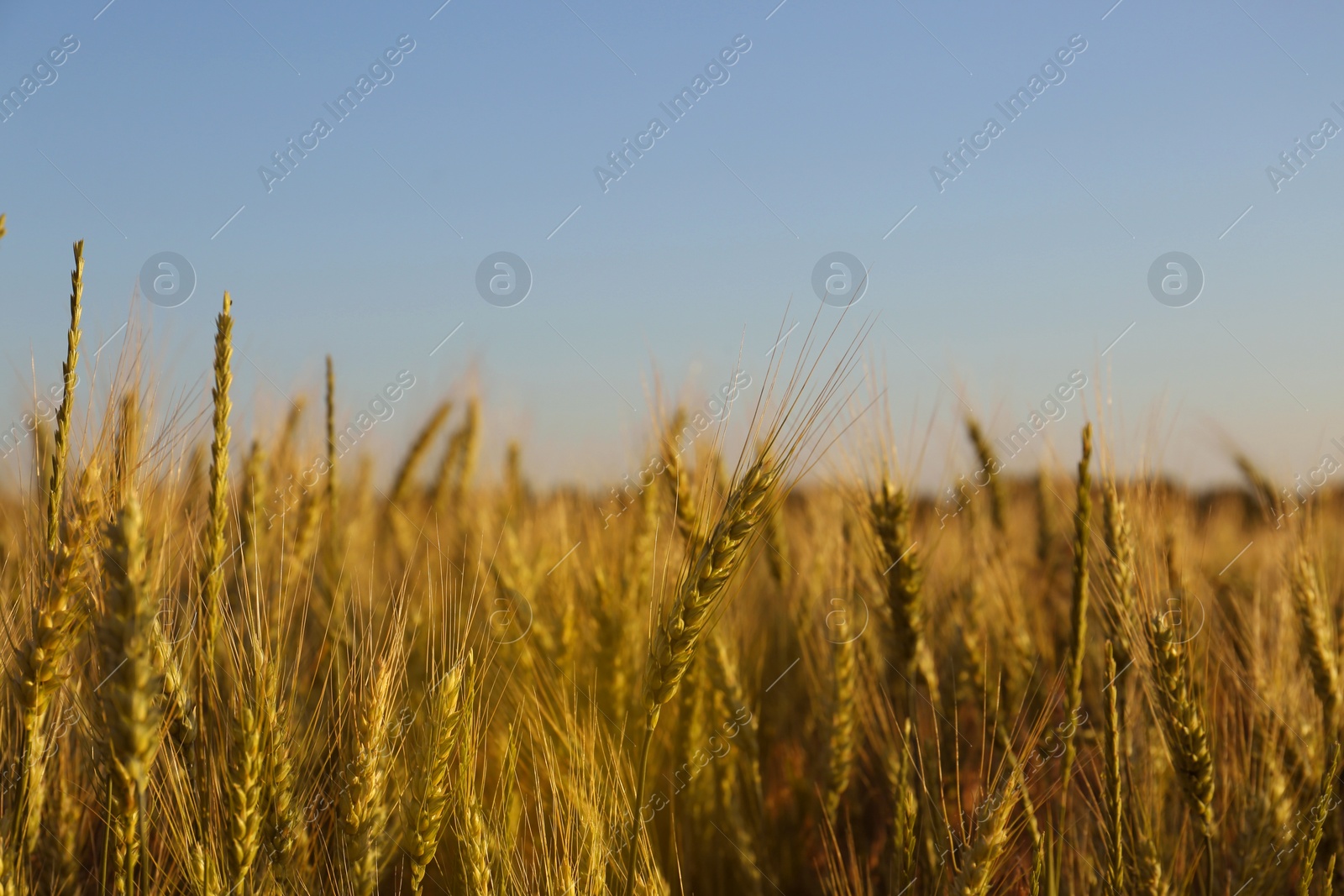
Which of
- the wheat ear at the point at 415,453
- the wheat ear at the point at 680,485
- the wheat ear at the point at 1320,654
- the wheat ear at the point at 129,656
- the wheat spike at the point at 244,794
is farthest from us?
the wheat ear at the point at 415,453

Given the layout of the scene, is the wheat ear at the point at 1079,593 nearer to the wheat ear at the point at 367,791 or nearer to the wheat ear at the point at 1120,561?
the wheat ear at the point at 1120,561

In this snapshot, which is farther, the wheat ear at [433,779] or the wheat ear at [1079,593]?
the wheat ear at [1079,593]

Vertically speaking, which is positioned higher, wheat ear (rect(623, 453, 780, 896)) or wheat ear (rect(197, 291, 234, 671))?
wheat ear (rect(197, 291, 234, 671))

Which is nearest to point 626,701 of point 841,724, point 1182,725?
point 841,724

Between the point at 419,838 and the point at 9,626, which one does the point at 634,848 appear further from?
the point at 9,626

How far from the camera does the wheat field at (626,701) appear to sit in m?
1.51

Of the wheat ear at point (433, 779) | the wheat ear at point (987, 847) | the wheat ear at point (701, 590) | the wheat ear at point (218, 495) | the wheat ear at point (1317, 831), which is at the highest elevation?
the wheat ear at point (218, 495)

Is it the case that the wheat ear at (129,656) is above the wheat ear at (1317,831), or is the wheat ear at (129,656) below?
above

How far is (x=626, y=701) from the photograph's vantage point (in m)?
2.58

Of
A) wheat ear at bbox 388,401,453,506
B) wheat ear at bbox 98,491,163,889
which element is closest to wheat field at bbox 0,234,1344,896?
wheat ear at bbox 98,491,163,889

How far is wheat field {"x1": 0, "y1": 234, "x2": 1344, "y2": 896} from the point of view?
1509 millimetres

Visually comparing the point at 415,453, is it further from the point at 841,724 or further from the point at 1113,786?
the point at 1113,786

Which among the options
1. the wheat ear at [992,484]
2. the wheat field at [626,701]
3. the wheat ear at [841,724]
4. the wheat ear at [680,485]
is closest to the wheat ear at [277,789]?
the wheat field at [626,701]

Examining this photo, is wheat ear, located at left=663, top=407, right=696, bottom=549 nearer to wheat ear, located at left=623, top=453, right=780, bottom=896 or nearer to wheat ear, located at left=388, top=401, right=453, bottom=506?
wheat ear, located at left=623, top=453, right=780, bottom=896
